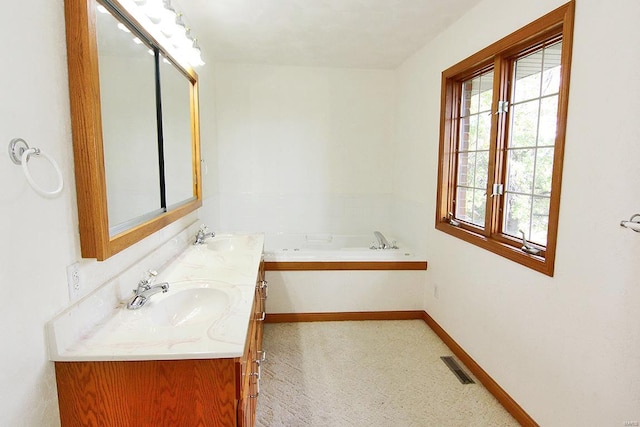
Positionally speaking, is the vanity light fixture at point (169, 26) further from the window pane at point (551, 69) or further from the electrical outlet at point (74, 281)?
the window pane at point (551, 69)

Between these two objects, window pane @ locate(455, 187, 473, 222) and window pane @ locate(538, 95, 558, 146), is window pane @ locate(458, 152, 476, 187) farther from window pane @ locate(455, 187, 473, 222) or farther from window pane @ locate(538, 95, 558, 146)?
window pane @ locate(538, 95, 558, 146)

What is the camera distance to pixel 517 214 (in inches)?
82.7

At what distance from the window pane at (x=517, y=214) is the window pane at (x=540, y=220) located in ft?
0.13

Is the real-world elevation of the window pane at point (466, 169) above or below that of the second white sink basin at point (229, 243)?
above

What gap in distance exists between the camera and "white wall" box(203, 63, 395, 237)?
3846 mm

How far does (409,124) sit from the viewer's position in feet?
11.7

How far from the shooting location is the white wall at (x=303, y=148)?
12.6 ft

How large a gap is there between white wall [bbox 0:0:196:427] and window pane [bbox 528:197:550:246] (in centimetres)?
215

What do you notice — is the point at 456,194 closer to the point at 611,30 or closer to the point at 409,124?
the point at 409,124

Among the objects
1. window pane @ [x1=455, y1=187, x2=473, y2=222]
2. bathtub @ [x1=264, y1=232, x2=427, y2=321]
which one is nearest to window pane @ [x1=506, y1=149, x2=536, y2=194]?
window pane @ [x1=455, y1=187, x2=473, y2=222]

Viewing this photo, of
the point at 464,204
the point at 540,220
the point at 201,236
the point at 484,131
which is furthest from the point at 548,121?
the point at 201,236

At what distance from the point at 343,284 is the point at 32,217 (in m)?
2.49

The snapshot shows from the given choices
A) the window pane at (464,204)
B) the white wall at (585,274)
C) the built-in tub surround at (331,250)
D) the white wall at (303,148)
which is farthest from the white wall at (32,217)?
the white wall at (303,148)

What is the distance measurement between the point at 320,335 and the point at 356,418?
970 mm
